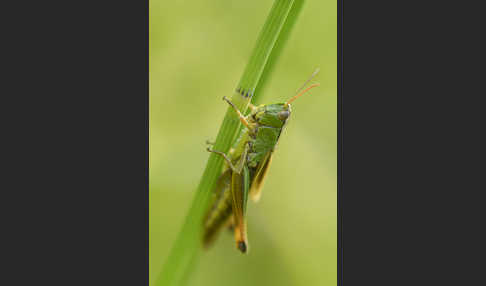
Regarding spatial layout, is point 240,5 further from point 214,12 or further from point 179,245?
point 179,245

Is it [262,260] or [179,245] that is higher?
[179,245]

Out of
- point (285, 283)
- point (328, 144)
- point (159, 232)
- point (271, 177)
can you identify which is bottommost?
point (285, 283)

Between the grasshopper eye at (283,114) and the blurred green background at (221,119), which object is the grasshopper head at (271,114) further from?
the blurred green background at (221,119)

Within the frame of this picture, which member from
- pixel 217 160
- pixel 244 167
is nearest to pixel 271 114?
pixel 244 167

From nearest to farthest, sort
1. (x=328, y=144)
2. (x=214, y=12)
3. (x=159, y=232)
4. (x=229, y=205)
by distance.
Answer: (x=229, y=205), (x=159, y=232), (x=214, y=12), (x=328, y=144)

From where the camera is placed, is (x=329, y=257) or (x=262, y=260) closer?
(x=329, y=257)

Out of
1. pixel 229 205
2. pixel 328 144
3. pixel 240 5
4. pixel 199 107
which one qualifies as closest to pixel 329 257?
pixel 328 144
